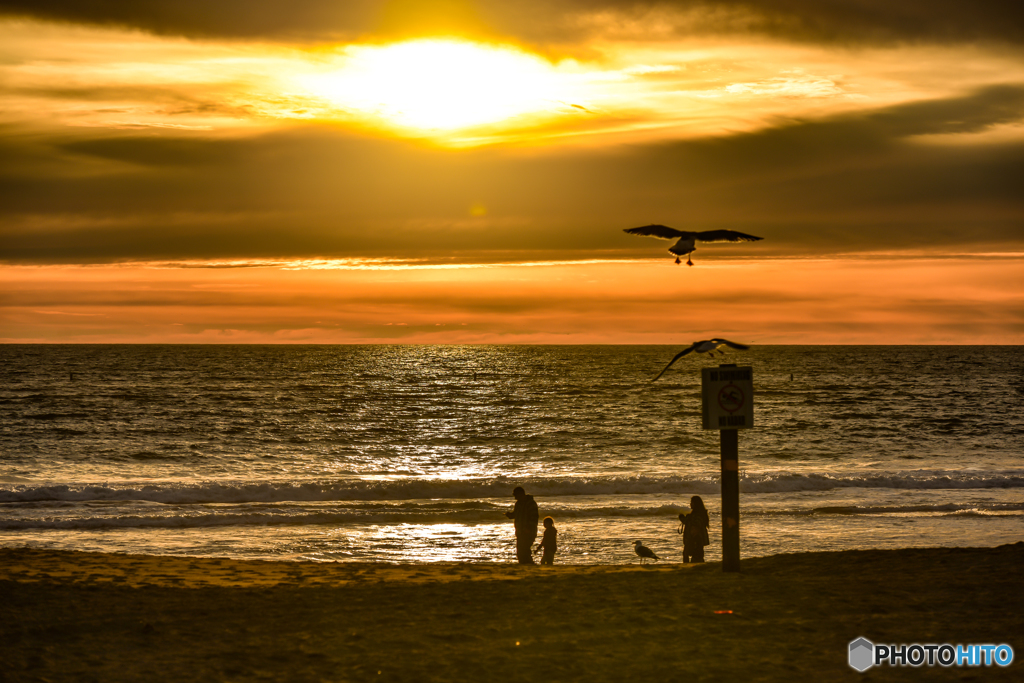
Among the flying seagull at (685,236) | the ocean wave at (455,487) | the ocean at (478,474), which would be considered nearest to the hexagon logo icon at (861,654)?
the flying seagull at (685,236)

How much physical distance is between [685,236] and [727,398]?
6.04 ft

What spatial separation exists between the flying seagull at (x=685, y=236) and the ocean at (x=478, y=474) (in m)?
8.74

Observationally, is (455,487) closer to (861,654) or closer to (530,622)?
(530,622)

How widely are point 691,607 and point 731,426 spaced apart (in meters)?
1.98

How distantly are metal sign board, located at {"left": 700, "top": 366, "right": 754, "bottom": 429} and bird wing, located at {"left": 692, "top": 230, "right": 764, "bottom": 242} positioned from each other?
1.42m

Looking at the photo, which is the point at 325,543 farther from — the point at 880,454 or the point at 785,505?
the point at 880,454

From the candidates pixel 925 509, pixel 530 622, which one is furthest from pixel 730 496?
pixel 925 509

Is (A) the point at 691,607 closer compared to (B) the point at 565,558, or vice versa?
(A) the point at 691,607

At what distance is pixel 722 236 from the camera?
29.0ft

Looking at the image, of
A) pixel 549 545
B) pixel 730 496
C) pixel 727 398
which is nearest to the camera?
pixel 727 398

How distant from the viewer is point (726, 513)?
31.4 ft

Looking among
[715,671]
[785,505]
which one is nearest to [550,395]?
[785,505]

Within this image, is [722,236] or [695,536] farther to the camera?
[695,536]

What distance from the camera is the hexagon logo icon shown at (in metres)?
6.80
